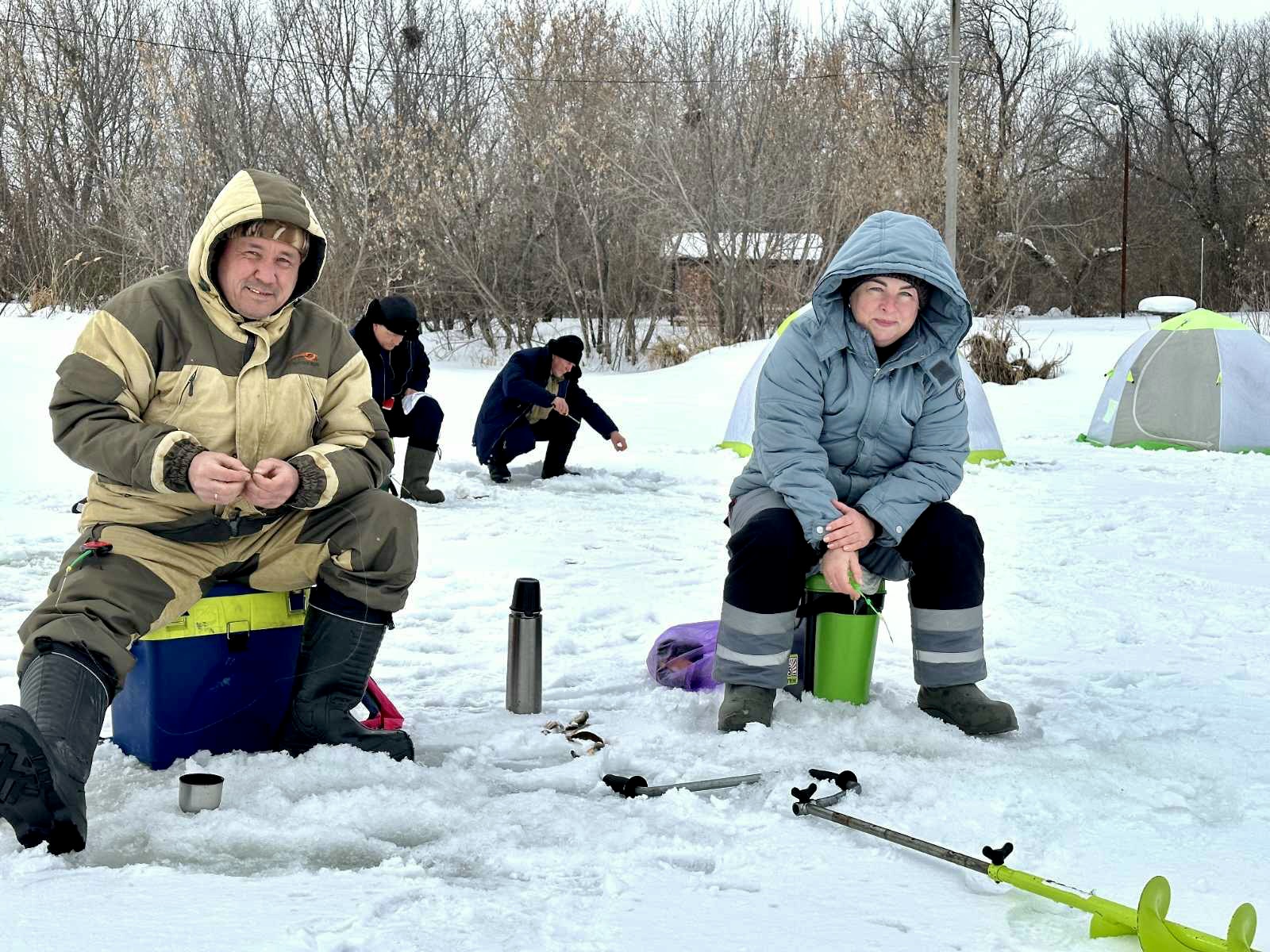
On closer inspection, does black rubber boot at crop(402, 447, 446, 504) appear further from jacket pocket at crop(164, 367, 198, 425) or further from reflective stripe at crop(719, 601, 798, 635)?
jacket pocket at crop(164, 367, 198, 425)

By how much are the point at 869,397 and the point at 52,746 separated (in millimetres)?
1881

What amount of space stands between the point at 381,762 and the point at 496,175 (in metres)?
17.5

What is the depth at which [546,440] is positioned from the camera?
7.58 m

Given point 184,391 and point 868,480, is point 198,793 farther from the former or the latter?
point 868,480

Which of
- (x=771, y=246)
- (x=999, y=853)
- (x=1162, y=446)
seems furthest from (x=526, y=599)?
(x=771, y=246)

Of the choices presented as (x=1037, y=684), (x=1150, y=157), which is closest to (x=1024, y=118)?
(x=1150, y=157)

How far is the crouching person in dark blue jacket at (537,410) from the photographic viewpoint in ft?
23.6

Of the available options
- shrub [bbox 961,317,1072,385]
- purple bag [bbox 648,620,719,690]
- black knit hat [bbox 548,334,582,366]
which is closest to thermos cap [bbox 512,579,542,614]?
purple bag [bbox 648,620,719,690]

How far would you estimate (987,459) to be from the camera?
8297 millimetres

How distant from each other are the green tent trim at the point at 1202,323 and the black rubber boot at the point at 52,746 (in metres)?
8.72

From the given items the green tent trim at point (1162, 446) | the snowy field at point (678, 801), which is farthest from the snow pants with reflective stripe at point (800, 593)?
the green tent trim at point (1162, 446)

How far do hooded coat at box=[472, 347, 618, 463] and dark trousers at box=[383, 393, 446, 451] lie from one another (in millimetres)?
567

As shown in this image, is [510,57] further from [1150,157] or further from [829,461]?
[1150,157]

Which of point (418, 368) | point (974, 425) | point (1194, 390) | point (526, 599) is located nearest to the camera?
point (526, 599)
